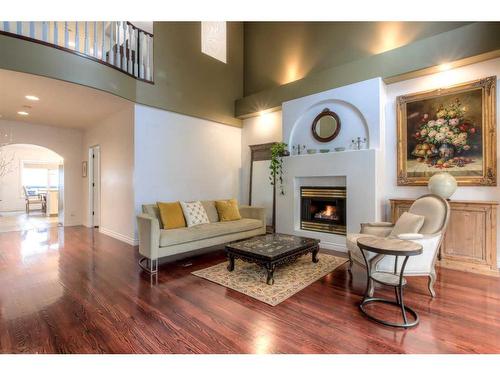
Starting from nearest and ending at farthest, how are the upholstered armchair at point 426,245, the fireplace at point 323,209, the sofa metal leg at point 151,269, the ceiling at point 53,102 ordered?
the upholstered armchair at point 426,245
the sofa metal leg at point 151,269
the ceiling at point 53,102
the fireplace at point 323,209

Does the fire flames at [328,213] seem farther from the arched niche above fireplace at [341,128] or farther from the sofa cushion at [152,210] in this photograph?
the sofa cushion at [152,210]

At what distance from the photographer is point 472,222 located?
3.29 metres

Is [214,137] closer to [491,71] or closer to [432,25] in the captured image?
[432,25]

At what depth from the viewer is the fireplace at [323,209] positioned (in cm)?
455

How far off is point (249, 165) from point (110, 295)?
4.39m

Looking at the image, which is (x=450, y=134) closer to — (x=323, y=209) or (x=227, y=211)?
(x=323, y=209)

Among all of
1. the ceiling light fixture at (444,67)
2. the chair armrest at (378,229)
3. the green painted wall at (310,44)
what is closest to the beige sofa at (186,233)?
the chair armrest at (378,229)

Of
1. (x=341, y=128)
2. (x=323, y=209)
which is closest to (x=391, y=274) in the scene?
(x=323, y=209)

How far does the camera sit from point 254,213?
16.6 ft

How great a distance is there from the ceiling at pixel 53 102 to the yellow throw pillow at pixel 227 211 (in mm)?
2534

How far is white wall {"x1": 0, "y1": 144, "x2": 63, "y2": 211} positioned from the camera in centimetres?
960

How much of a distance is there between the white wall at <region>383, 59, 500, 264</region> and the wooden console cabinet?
38 cm

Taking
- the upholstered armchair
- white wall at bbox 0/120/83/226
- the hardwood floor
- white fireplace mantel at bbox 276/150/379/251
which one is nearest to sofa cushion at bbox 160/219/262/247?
the hardwood floor
